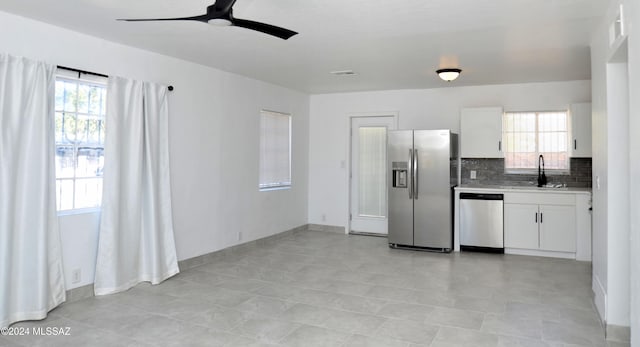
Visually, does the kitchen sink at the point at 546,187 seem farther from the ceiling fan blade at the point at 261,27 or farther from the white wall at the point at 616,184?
the ceiling fan blade at the point at 261,27

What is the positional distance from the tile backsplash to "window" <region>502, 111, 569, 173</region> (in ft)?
0.30

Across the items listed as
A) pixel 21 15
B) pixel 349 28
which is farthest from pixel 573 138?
pixel 21 15

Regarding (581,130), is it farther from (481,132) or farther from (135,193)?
(135,193)

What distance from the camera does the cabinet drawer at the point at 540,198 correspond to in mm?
5543

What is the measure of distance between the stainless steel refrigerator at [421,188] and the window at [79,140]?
12.6 ft

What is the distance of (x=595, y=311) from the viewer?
142 inches

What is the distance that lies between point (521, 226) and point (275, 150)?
370 centimetres

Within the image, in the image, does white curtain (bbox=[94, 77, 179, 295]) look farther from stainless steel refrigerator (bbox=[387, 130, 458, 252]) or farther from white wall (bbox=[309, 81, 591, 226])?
white wall (bbox=[309, 81, 591, 226])

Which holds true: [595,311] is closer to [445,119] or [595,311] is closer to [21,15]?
[445,119]

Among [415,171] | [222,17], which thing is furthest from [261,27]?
→ [415,171]

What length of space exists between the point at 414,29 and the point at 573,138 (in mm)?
3464

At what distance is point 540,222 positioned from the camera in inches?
223

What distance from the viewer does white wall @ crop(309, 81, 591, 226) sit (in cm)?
618

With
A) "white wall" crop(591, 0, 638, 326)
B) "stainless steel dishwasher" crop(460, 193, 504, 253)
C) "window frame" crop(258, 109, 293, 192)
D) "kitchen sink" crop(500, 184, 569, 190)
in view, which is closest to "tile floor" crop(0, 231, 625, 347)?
"white wall" crop(591, 0, 638, 326)
